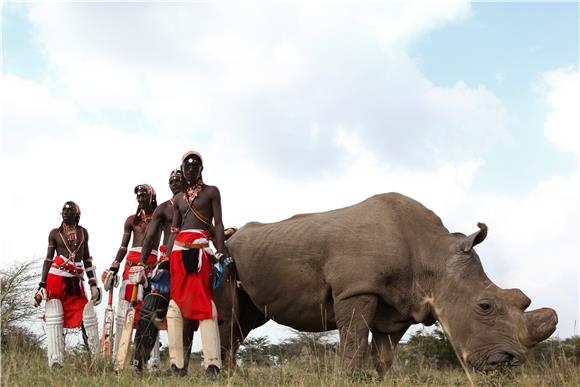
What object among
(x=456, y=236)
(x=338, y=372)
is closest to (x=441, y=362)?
(x=456, y=236)

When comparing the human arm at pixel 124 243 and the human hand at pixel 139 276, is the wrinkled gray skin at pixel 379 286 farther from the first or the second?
the human arm at pixel 124 243

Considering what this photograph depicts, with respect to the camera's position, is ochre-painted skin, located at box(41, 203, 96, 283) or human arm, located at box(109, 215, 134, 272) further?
ochre-painted skin, located at box(41, 203, 96, 283)

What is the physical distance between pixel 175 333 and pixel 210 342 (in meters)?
0.41

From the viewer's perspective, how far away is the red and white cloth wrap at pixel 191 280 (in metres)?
8.16

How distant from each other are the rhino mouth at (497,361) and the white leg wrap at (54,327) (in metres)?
5.61

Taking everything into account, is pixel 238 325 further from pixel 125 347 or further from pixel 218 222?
pixel 218 222

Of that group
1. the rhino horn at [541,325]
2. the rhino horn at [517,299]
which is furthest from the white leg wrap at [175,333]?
the rhino horn at [541,325]

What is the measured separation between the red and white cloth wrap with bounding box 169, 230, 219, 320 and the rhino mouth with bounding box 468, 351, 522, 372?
3.11 metres

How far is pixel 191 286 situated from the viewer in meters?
8.23

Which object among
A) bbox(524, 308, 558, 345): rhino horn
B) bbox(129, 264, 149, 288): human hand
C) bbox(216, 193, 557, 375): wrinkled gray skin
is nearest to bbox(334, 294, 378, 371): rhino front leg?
bbox(216, 193, 557, 375): wrinkled gray skin

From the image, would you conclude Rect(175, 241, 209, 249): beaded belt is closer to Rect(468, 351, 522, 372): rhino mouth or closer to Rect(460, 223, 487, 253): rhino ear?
Rect(460, 223, 487, 253): rhino ear

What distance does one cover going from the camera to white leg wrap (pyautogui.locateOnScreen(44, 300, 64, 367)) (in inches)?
404

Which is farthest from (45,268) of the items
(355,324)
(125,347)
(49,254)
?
(355,324)

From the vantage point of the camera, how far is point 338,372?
7.88 metres
